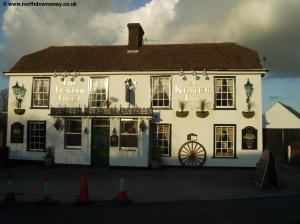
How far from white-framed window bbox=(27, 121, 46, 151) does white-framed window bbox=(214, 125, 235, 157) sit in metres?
9.85

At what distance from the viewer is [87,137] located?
65.1 ft

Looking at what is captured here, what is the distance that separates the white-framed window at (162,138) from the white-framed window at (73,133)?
13.5 feet

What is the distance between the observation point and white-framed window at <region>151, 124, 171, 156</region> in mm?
20000

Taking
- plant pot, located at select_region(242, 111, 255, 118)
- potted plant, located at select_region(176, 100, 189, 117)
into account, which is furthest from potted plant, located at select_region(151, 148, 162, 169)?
plant pot, located at select_region(242, 111, 255, 118)

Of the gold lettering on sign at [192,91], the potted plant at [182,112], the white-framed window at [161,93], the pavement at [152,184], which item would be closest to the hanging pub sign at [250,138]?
the pavement at [152,184]

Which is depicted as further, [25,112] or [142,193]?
[25,112]

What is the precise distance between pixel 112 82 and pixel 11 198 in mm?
11021

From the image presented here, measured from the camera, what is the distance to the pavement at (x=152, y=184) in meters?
11.6

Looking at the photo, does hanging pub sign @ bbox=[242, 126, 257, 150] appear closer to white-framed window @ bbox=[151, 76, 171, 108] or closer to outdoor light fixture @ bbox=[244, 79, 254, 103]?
outdoor light fixture @ bbox=[244, 79, 254, 103]

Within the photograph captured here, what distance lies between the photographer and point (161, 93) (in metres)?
20.2

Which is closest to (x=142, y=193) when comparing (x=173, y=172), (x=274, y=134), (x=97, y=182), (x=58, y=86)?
(x=97, y=182)

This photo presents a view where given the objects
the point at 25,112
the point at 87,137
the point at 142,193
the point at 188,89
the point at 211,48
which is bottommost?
the point at 142,193

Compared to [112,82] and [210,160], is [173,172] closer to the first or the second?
[210,160]

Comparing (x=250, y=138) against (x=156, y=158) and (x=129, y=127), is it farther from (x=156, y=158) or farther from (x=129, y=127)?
(x=129, y=127)
